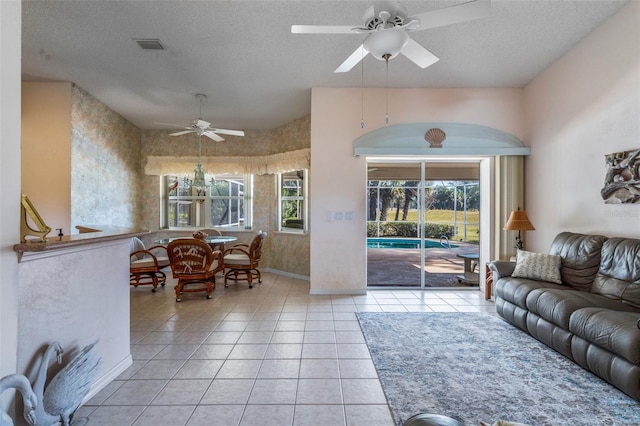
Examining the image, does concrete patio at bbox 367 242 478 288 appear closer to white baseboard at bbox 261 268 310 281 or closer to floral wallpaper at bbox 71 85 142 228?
white baseboard at bbox 261 268 310 281

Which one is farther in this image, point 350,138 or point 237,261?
point 237,261

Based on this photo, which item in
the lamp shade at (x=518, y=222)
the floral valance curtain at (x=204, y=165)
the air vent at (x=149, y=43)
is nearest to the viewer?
the air vent at (x=149, y=43)

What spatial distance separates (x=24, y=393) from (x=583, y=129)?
5221 millimetres

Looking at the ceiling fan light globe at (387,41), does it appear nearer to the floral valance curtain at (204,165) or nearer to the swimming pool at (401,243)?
the swimming pool at (401,243)

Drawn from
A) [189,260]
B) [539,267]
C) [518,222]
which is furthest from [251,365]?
[518,222]

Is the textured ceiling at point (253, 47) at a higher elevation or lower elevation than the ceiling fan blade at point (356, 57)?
higher

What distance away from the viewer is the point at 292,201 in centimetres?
640

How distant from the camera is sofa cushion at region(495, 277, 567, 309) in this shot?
312cm

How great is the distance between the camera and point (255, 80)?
14.5 ft

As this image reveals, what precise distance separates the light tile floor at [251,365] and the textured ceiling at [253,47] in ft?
10.4

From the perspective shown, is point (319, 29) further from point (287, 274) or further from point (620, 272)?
point (287, 274)

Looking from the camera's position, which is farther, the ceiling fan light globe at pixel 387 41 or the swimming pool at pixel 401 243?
the swimming pool at pixel 401 243

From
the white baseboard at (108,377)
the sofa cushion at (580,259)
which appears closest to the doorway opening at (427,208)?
the sofa cushion at (580,259)

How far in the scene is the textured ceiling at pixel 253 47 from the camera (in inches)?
116
